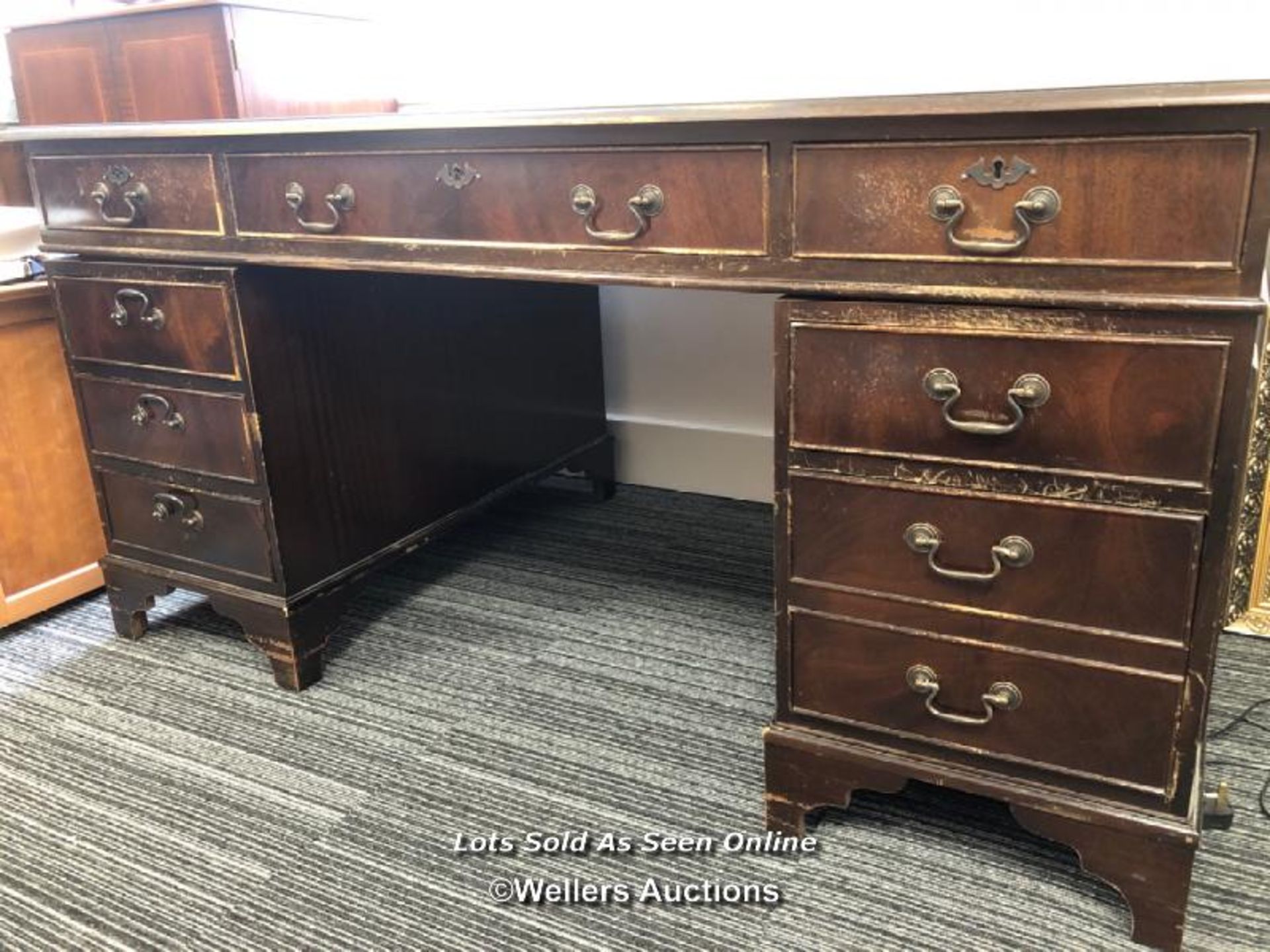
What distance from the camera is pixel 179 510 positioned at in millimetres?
1525

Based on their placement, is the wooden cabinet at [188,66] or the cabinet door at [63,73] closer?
the wooden cabinet at [188,66]

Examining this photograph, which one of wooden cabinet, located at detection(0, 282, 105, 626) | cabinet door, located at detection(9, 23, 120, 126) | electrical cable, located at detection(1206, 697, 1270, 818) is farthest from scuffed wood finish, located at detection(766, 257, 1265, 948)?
cabinet door, located at detection(9, 23, 120, 126)

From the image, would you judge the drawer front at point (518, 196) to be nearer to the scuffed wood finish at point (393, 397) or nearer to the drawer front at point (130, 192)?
the drawer front at point (130, 192)

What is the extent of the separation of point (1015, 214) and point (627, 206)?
0.36 m

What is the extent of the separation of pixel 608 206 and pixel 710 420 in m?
1.07

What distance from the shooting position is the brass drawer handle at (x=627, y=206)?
1.01m

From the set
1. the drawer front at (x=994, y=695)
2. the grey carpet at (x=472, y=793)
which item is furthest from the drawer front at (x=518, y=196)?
the grey carpet at (x=472, y=793)

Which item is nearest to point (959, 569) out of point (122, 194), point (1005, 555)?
point (1005, 555)

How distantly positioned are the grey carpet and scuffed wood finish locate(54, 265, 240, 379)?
47 cm

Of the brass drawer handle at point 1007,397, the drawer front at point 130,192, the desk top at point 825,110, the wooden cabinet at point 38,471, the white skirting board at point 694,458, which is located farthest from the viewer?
the white skirting board at point 694,458

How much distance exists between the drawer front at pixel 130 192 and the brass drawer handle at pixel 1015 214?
893 mm

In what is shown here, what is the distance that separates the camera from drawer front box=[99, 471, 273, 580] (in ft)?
4.83

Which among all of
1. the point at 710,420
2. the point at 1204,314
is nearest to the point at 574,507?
the point at 710,420

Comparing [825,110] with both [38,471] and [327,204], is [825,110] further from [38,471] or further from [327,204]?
[38,471]
